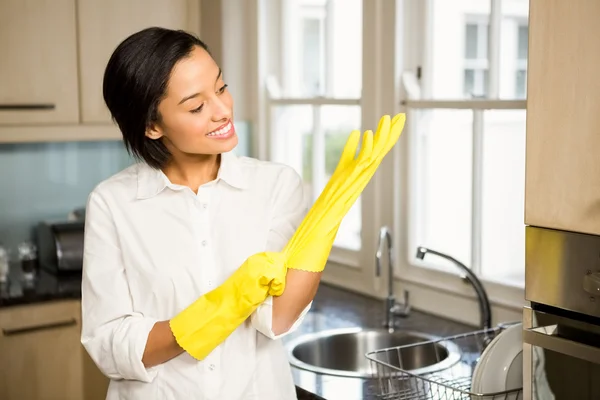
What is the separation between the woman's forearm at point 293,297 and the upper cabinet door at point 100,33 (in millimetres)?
1652

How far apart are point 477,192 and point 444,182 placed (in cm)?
19

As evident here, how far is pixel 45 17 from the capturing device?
9.42ft


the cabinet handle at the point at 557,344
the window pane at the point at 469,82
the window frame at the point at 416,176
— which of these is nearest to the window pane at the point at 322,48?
the window frame at the point at 416,176

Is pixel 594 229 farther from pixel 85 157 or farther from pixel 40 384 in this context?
pixel 85 157

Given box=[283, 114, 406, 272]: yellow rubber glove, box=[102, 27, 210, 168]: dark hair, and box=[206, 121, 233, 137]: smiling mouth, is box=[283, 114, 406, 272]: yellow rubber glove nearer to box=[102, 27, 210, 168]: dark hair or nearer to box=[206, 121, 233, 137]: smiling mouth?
box=[206, 121, 233, 137]: smiling mouth

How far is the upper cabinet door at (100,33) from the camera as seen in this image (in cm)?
295

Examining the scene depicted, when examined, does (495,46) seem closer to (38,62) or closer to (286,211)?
(286,211)

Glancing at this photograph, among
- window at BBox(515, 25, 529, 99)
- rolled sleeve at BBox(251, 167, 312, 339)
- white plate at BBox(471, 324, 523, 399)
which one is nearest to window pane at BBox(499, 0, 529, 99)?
window at BBox(515, 25, 529, 99)

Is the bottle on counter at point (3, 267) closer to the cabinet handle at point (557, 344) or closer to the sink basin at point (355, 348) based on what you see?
the sink basin at point (355, 348)

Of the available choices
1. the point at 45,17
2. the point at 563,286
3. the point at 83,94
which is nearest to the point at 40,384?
the point at 83,94

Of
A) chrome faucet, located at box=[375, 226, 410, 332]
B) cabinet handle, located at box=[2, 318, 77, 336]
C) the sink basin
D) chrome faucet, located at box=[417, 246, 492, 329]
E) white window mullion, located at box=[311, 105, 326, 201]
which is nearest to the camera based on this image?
chrome faucet, located at box=[417, 246, 492, 329]

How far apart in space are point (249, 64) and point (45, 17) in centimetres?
84

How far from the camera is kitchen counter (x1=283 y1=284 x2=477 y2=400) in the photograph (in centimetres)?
193

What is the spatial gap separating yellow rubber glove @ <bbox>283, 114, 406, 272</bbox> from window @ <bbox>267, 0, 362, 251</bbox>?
118 centimetres
